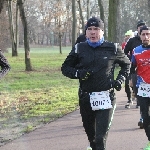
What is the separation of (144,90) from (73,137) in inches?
68.1

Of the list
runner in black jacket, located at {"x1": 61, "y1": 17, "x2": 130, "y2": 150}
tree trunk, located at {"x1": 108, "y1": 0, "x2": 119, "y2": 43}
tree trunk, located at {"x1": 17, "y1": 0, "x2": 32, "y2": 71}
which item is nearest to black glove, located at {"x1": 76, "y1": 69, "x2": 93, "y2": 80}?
runner in black jacket, located at {"x1": 61, "y1": 17, "x2": 130, "y2": 150}

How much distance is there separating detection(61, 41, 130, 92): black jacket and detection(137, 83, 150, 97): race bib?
1131 millimetres

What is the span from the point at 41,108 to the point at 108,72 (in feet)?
17.5

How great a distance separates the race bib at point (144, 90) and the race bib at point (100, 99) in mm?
1193

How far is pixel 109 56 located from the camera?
505cm

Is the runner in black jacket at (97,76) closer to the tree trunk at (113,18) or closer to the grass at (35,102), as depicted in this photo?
the grass at (35,102)

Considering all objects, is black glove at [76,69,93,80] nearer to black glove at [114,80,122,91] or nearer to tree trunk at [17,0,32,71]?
black glove at [114,80,122,91]

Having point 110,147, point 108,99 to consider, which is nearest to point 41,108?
point 110,147

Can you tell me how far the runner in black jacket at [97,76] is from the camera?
4949mm

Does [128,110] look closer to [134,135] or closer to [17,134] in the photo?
[134,135]

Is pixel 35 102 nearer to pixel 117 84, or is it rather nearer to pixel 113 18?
pixel 117 84

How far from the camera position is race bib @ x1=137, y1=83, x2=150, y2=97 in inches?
239

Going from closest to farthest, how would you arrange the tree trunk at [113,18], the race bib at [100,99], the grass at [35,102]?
the race bib at [100,99], the grass at [35,102], the tree trunk at [113,18]

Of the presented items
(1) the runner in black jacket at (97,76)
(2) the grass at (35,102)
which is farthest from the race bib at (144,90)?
(2) the grass at (35,102)
